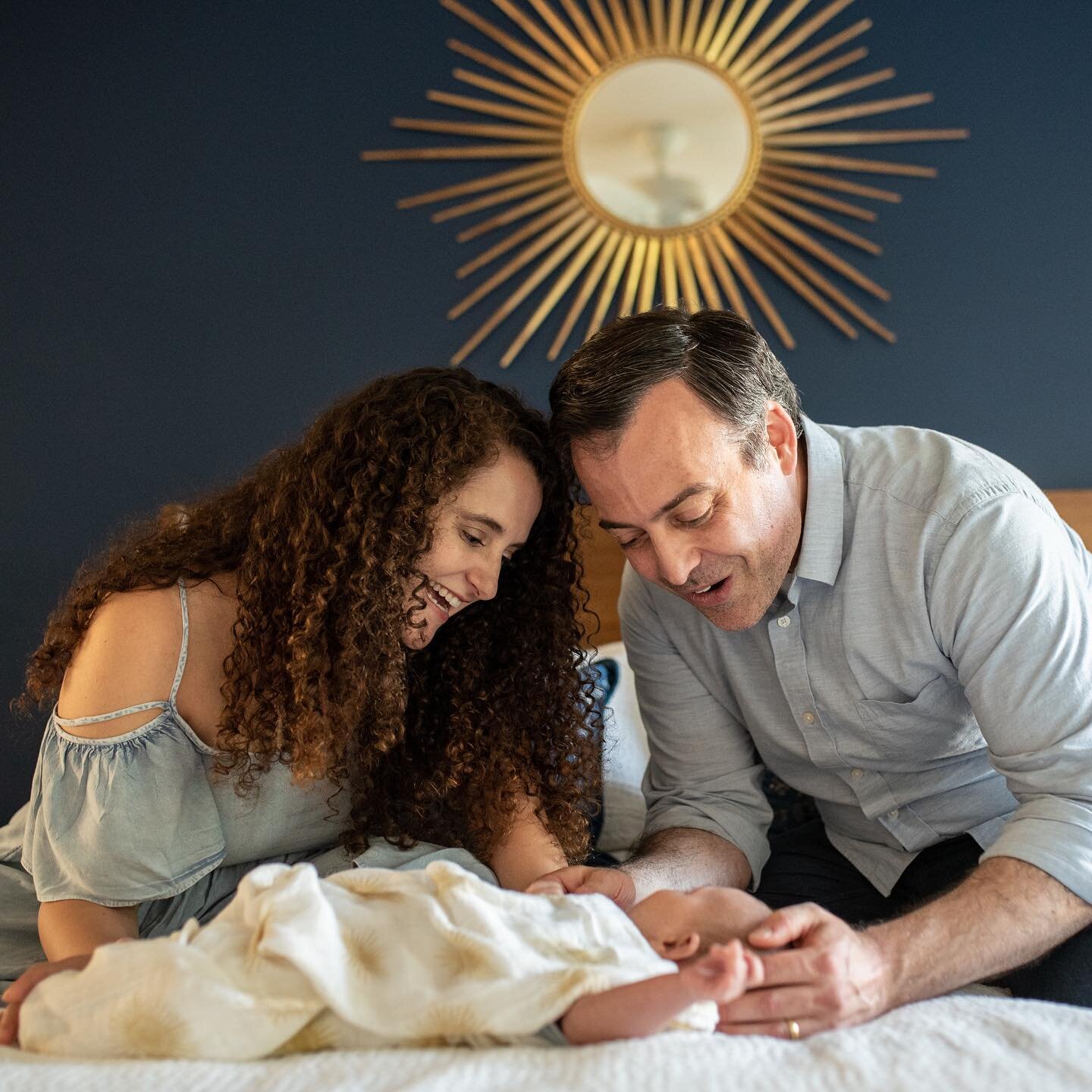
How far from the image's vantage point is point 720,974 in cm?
97

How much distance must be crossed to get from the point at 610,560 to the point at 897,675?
43.7 inches

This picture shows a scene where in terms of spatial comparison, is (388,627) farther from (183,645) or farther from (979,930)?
(979,930)

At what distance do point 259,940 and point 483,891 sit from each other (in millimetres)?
211

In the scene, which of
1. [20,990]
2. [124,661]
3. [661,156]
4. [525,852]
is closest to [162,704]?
[124,661]

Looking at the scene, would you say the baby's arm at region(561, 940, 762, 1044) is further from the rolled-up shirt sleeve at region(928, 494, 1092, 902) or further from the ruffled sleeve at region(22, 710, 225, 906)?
the ruffled sleeve at region(22, 710, 225, 906)

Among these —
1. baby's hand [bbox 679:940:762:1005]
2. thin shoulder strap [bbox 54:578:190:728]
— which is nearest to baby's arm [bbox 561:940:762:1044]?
baby's hand [bbox 679:940:762:1005]

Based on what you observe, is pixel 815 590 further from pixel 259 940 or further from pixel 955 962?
pixel 259 940

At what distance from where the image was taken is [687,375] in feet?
5.15

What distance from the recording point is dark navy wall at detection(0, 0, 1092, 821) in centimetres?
257

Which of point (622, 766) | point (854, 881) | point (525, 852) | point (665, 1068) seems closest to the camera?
point (665, 1068)

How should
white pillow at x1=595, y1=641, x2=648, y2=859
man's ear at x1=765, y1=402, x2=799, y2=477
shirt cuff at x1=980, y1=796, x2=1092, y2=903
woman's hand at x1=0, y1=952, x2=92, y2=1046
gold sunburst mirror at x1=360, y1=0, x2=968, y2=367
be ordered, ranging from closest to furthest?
woman's hand at x1=0, y1=952, x2=92, y2=1046 < shirt cuff at x1=980, y1=796, x2=1092, y2=903 < man's ear at x1=765, y1=402, x2=799, y2=477 < white pillow at x1=595, y1=641, x2=648, y2=859 < gold sunburst mirror at x1=360, y1=0, x2=968, y2=367

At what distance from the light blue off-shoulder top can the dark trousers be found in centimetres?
91

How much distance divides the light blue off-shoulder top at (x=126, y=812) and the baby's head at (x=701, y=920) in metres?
0.64

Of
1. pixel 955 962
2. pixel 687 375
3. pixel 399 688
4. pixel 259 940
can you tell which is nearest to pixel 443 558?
pixel 399 688
